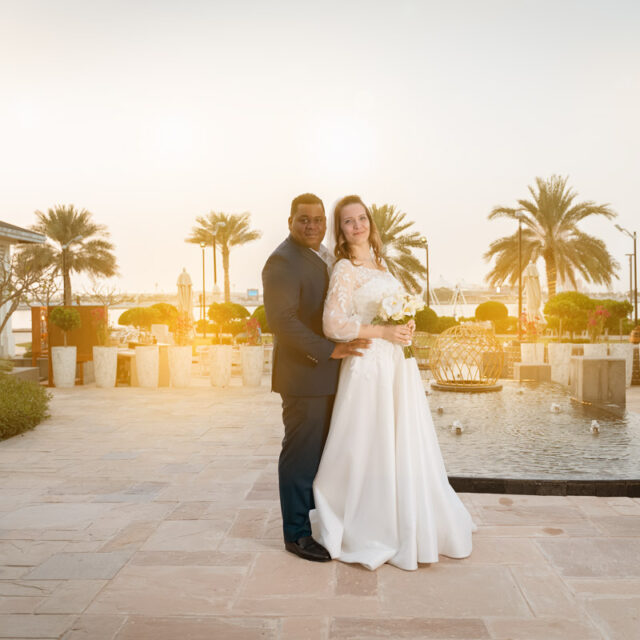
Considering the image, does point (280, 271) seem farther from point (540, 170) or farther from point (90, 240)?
point (90, 240)

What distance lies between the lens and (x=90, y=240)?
1407 inches

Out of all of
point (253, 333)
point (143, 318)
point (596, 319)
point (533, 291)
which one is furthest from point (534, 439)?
point (143, 318)

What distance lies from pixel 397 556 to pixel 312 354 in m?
1.11

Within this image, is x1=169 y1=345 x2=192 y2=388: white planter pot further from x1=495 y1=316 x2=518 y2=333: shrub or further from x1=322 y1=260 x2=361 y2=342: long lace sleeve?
x1=495 y1=316 x2=518 y2=333: shrub

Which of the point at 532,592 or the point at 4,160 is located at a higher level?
the point at 4,160

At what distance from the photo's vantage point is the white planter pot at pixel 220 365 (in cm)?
1223

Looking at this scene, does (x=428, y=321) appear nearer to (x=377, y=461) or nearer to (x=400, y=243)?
(x=400, y=243)

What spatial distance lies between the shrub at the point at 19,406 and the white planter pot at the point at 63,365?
371 cm

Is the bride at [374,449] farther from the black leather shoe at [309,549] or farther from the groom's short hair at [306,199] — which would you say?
the groom's short hair at [306,199]

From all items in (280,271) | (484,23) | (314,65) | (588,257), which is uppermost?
(484,23)

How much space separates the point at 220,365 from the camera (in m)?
12.3

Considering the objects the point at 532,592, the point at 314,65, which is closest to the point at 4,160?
the point at 314,65

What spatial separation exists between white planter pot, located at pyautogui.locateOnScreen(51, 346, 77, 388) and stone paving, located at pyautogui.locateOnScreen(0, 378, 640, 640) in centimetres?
723

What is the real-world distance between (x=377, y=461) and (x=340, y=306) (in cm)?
83
